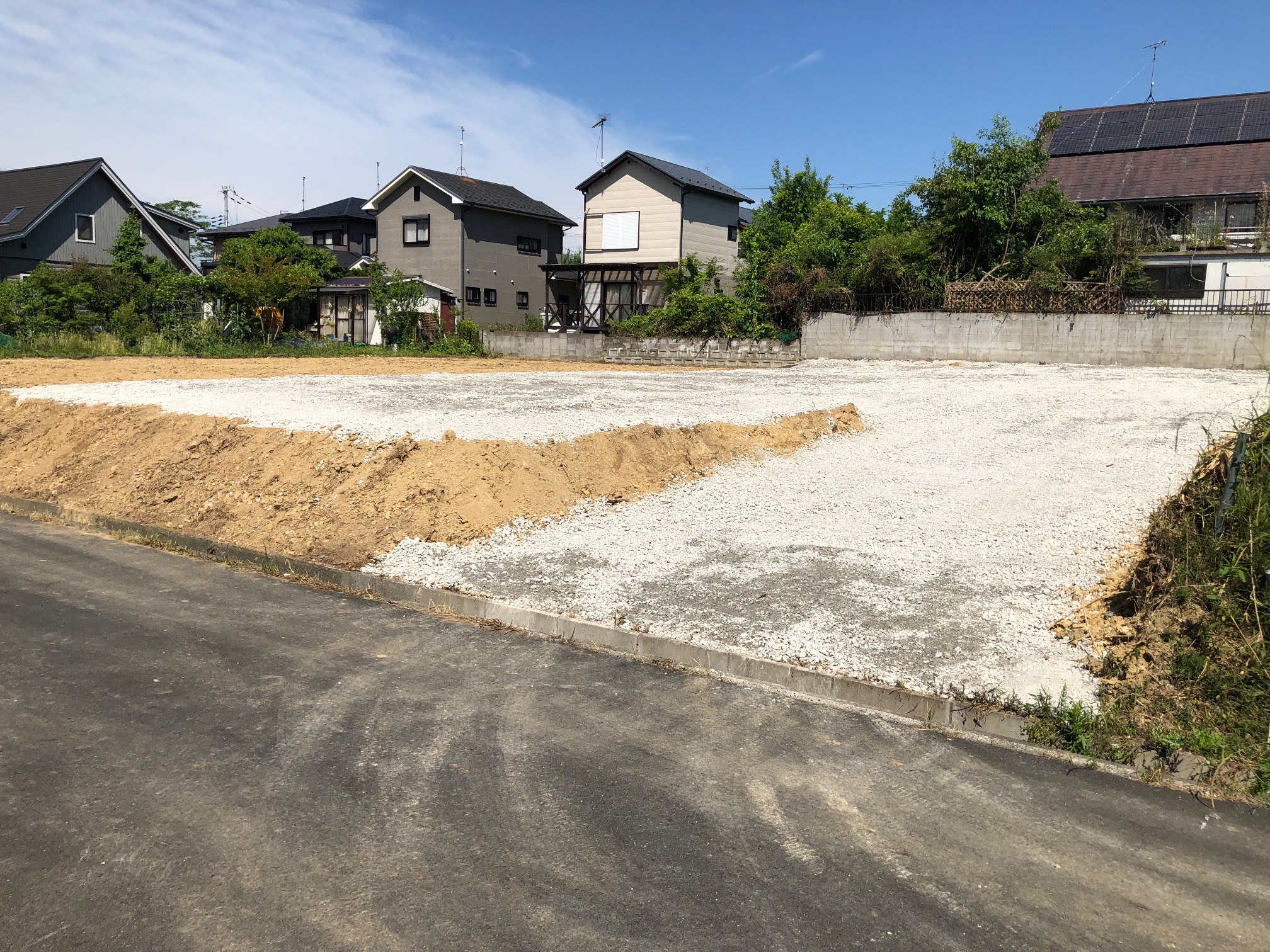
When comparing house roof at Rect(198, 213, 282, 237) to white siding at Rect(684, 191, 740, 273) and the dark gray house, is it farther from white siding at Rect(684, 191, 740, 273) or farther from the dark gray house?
white siding at Rect(684, 191, 740, 273)

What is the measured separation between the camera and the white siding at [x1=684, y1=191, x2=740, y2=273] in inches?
1330

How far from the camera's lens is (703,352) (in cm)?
2550

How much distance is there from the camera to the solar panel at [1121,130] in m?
30.2

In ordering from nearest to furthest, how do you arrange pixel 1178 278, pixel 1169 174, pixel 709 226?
pixel 1178 278, pixel 1169 174, pixel 709 226

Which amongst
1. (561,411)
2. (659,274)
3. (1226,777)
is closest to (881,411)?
(561,411)

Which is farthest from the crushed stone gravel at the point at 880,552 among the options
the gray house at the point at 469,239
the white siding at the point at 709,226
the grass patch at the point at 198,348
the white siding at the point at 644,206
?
the gray house at the point at 469,239

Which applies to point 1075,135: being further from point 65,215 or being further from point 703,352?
point 65,215

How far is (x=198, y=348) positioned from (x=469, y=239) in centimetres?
1366

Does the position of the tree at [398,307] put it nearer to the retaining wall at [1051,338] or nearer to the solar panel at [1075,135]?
the retaining wall at [1051,338]

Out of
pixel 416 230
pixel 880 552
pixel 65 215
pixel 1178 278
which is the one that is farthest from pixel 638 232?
pixel 880 552

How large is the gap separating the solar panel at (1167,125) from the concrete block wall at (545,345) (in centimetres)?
2037

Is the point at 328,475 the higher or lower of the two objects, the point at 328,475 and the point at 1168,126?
the lower

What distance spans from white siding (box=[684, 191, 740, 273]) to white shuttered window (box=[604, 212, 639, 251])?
217cm

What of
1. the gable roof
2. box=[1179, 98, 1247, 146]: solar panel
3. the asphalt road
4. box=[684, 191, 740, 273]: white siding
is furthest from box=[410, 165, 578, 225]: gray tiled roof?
the asphalt road
